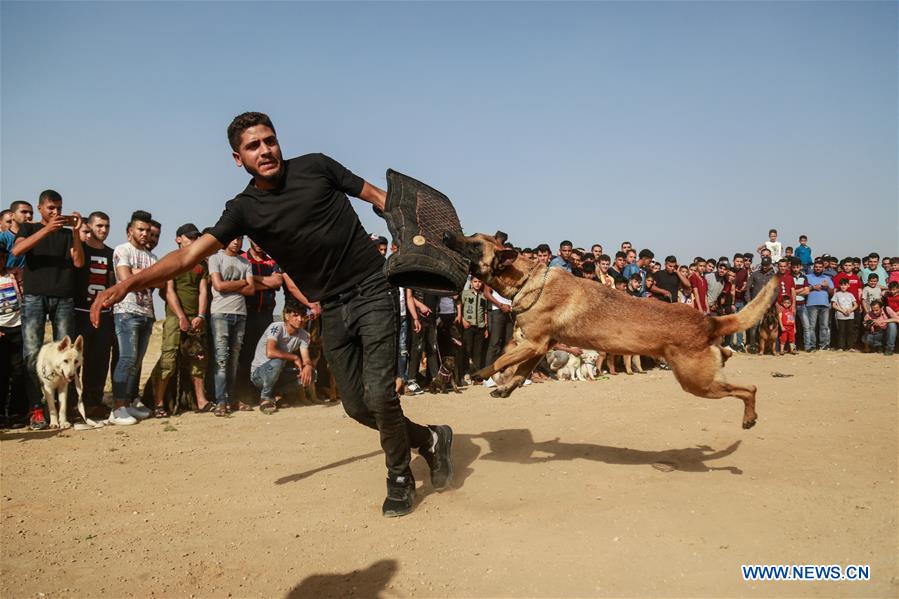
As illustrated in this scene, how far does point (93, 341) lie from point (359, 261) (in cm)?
573

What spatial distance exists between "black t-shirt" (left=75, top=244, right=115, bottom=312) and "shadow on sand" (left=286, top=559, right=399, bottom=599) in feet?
20.2

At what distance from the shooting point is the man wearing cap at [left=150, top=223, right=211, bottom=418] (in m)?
8.66

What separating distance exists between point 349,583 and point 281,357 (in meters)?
6.07

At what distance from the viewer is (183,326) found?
28.6ft

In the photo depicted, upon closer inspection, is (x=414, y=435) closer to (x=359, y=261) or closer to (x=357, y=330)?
(x=357, y=330)

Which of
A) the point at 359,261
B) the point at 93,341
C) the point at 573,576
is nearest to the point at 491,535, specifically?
the point at 573,576

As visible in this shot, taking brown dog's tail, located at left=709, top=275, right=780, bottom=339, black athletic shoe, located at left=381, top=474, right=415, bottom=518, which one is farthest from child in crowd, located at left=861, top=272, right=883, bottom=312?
black athletic shoe, located at left=381, top=474, right=415, bottom=518

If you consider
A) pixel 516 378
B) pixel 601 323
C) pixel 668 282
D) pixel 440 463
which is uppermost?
pixel 668 282

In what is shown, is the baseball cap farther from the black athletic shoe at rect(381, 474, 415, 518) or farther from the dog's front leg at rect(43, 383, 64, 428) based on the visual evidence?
the black athletic shoe at rect(381, 474, 415, 518)

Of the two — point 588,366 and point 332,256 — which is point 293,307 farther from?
point 588,366

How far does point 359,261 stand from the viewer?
4.80m

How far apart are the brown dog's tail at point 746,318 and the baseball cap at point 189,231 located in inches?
298

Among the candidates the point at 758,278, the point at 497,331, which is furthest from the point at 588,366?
the point at 758,278

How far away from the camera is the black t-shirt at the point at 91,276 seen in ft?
27.2
